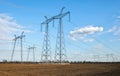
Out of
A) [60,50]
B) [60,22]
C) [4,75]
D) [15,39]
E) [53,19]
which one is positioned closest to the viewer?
[4,75]

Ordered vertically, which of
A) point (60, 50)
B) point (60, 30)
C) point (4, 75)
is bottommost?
point (4, 75)

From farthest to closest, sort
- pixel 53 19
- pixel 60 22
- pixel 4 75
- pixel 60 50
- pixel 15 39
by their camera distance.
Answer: pixel 15 39 → pixel 53 19 → pixel 60 22 → pixel 60 50 → pixel 4 75

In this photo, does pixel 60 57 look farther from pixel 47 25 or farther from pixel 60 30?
pixel 47 25

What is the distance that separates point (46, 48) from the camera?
273ft

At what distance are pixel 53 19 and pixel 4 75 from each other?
48637 mm

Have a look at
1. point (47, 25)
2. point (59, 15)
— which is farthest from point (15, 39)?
point (59, 15)

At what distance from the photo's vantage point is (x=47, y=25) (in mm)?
89438

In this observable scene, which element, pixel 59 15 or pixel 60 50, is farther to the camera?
pixel 59 15

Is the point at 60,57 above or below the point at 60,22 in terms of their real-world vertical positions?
below

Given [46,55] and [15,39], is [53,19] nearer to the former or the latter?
[46,55]

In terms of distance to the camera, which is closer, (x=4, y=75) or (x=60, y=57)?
(x=4, y=75)

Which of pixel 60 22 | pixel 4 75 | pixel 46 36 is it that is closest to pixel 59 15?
pixel 60 22

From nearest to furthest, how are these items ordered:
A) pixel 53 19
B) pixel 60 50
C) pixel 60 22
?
pixel 60 50 < pixel 60 22 < pixel 53 19

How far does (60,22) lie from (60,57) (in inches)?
402
